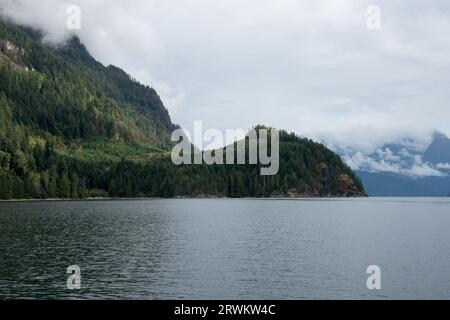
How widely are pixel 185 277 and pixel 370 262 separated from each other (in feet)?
109

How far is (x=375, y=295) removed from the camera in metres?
61.3

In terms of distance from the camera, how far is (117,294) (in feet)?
201

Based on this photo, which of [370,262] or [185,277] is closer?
[185,277]
